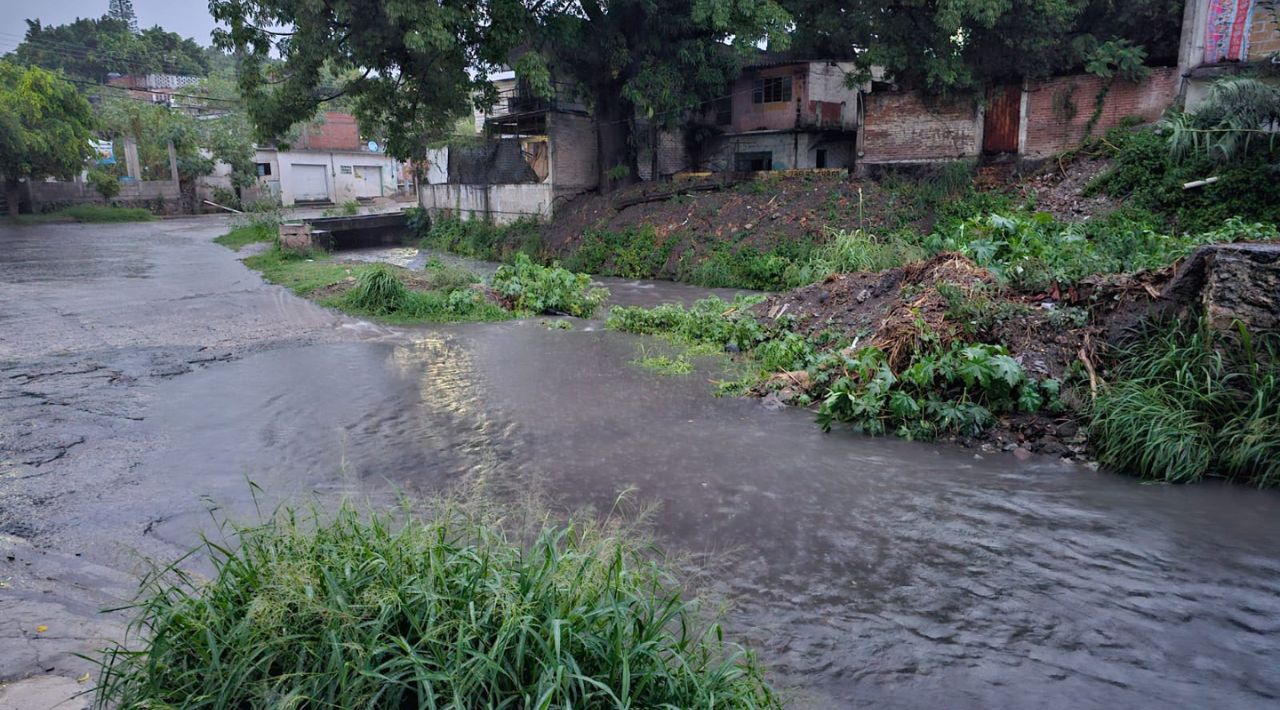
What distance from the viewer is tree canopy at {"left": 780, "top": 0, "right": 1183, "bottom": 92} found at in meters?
A: 16.8

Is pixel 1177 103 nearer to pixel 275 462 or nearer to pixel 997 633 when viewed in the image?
pixel 997 633

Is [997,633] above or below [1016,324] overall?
below

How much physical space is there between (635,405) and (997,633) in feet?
15.2

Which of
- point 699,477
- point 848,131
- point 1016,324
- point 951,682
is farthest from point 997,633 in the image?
point 848,131

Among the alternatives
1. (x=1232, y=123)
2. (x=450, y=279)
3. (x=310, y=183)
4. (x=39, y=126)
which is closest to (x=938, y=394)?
(x=450, y=279)

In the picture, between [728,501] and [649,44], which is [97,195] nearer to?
[649,44]

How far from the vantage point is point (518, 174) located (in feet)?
85.7

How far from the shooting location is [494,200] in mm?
25922

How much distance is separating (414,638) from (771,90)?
24.9 meters

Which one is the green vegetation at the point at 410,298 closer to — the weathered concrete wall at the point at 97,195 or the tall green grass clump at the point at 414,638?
the tall green grass clump at the point at 414,638

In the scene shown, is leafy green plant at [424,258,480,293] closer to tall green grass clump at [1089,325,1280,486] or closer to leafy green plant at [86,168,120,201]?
tall green grass clump at [1089,325,1280,486]

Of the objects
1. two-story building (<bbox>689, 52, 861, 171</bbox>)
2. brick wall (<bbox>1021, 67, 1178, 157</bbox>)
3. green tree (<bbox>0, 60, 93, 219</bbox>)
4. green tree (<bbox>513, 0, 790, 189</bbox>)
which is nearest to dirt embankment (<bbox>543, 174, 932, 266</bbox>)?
green tree (<bbox>513, 0, 790, 189</bbox>)

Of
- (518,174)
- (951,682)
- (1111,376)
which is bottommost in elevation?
(951,682)

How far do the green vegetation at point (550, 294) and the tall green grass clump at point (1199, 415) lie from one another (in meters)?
8.70
